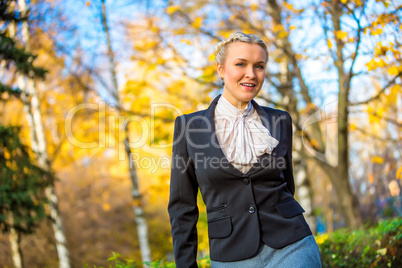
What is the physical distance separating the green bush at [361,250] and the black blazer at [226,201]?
3.67 ft

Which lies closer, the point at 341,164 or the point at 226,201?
the point at 226,201

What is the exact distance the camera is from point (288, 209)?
5.80ft

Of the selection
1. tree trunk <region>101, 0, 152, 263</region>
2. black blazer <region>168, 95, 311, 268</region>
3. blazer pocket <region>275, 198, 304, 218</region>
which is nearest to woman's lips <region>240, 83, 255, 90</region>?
black blazer <region>168, 95, 311, 268</region>

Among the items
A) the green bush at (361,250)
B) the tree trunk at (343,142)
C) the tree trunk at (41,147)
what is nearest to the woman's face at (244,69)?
the green bush at (361,250)

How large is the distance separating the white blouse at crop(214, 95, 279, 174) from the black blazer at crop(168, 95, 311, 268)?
38 mm

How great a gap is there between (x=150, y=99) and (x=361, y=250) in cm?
712

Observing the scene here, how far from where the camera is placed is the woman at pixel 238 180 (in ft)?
5.55

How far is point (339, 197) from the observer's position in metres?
6.20

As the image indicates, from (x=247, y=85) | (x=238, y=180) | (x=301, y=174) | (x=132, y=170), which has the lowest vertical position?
(x=301, y=174)

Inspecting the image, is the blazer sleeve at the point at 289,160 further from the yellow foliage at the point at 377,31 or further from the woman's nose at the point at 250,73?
the yellow foliage at the point at 377,31

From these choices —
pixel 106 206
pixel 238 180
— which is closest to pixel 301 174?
pixel 238 180

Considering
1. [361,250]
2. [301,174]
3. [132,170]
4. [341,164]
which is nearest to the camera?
[361,250]

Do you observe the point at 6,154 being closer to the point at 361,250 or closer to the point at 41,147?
the point at 41,147

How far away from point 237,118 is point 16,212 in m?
4.96
